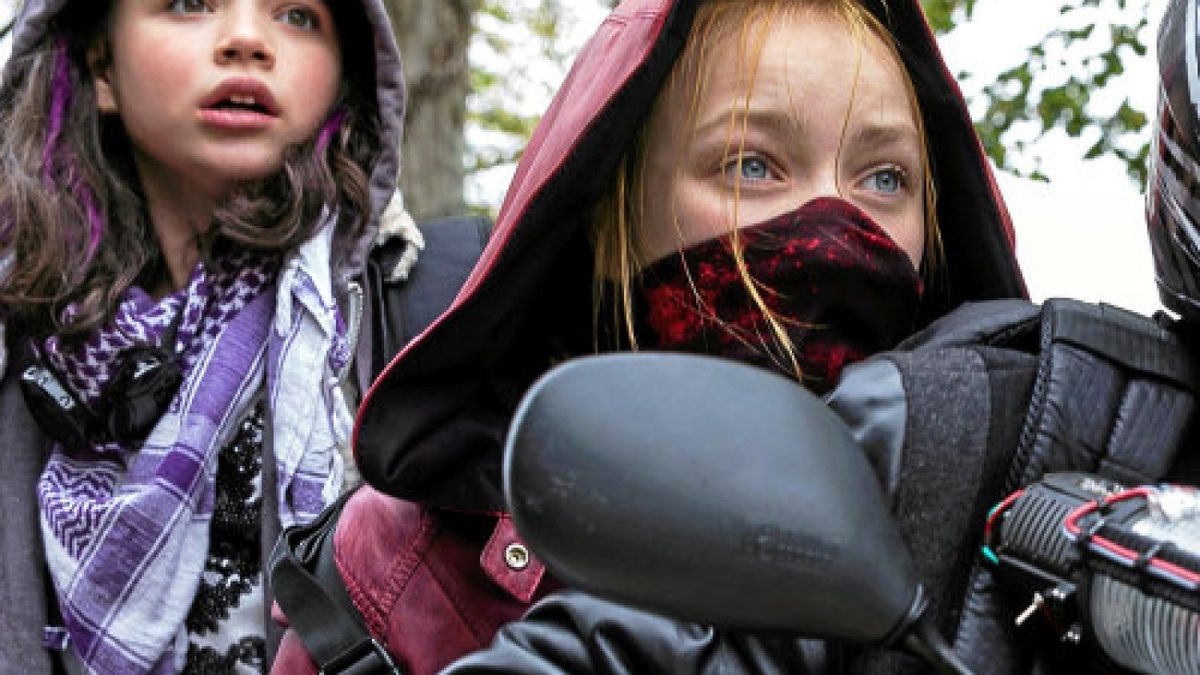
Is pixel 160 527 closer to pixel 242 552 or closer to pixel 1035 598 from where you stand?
pixel 242 552

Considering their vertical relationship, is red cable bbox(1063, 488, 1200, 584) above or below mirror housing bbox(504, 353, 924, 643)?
below

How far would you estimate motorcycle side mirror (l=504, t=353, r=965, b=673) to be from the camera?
4.18 ft

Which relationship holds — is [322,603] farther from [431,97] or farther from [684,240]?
[431,97]

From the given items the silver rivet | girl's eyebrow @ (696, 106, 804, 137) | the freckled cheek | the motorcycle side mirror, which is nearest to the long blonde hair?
girl's eyebrow @ (696, 106, 804, 137)

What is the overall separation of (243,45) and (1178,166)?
2255mm

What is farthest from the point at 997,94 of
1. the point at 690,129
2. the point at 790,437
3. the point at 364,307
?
the point at 790,437

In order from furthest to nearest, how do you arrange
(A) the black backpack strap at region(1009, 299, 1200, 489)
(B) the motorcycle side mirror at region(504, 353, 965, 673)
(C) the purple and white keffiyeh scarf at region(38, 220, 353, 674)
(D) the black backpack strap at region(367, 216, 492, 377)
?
(D) the black backpack strap at region(367, 216, 492, 377), (C) the purple and white keffiyeh scarf at region(38, 220, 353, 674), (A) the black backpack strap at region(1009, 299, 1200, 489), (B) the motorcycle side mirror at region(504, 353, 965, 673)

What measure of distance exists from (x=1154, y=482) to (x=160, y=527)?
6.97 feet

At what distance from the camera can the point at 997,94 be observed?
6273 millimetres

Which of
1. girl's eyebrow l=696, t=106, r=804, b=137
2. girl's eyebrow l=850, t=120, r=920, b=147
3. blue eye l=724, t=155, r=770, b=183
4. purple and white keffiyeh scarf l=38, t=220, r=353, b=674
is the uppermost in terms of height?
girl's eyebrow l=696, t=106, r=804, b=137

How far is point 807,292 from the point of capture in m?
2.15

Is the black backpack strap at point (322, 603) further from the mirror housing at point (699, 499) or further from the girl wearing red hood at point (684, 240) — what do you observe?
A: the mirror housing at point (699, 499)

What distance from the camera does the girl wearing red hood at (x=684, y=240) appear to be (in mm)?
2186

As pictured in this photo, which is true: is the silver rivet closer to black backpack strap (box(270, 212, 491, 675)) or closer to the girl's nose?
black backpack strap (box(270, 212, 491, 675))
